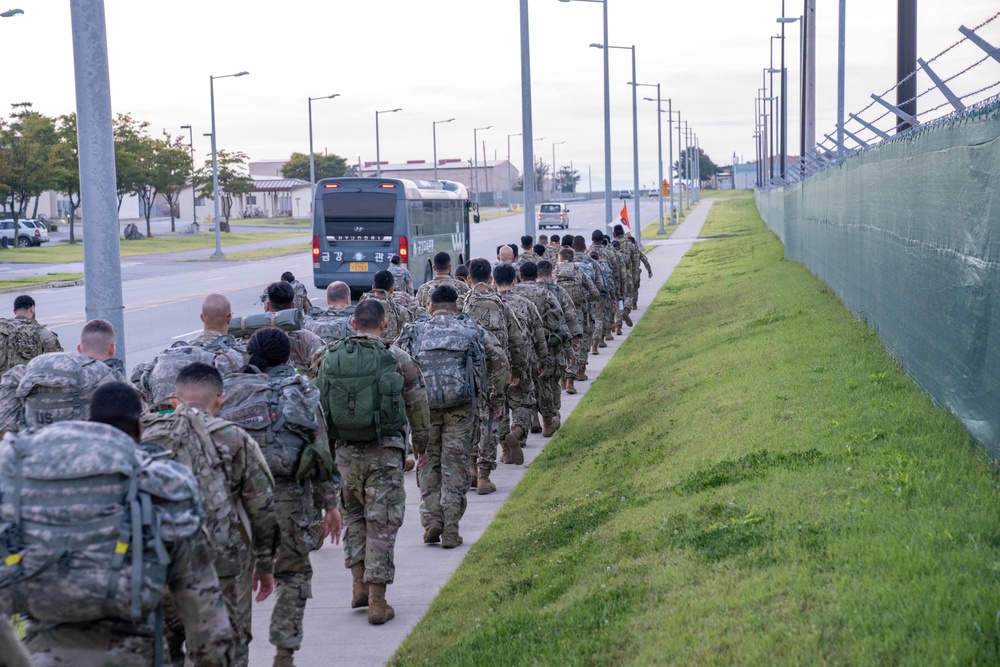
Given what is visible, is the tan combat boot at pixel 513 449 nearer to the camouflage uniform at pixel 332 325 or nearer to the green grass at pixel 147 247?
the camouflage uniform at pixel 332 325

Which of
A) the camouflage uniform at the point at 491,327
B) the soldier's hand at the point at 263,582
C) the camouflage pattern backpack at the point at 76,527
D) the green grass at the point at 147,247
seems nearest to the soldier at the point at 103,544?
the camouflage pattern backpack at the point at 76,527

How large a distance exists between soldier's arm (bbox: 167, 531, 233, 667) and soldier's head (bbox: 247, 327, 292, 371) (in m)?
2.01

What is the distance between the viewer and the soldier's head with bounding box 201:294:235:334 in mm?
7195


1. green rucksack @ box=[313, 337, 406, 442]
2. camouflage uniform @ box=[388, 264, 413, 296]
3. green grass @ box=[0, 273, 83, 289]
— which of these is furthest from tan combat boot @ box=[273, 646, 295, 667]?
green grass @ box=[0, 273, 83, 289]

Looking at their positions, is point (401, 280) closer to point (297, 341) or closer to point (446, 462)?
point (446, 462)

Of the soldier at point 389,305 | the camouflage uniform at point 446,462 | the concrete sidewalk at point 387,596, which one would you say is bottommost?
the concrete sidewalk at point 387,596

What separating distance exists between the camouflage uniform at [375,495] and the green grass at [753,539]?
19.1 inches

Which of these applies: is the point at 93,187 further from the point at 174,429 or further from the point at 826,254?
the point at 826,254

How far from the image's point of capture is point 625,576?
267 inches

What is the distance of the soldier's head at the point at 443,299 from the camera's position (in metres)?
8.95

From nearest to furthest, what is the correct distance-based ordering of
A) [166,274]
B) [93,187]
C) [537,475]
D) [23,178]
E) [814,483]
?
[814,483], [93,187], [537,475], [166,274], [23,178]

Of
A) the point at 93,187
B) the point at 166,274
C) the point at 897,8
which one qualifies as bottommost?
the point at 166,274

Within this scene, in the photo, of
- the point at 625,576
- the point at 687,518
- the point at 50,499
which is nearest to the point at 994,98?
the point at 687,518

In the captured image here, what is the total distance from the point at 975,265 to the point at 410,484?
5.69 meters
